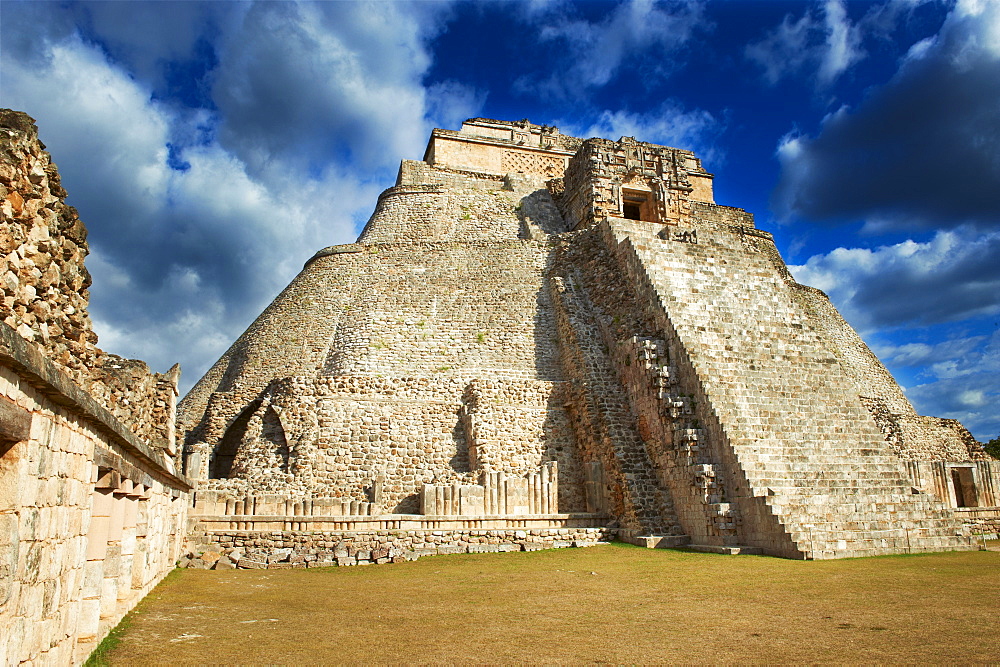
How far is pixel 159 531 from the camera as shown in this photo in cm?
923

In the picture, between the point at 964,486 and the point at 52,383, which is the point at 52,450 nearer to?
the point at 52,383

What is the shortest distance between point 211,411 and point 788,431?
45.3ft

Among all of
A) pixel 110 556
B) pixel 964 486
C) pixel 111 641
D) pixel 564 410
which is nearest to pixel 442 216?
pixel 564 410

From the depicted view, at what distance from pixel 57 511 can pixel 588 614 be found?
4883 millimetres

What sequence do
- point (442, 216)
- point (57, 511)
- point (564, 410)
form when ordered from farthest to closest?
1. point (442, 216)
2. point (564, 410)
3. point (57, 511)

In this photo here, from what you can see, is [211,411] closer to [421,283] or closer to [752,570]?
[421,283]

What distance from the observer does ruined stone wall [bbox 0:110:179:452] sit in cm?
485

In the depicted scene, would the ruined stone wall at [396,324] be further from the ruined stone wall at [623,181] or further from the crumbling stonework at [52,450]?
the crumbling stonework at [52,450]

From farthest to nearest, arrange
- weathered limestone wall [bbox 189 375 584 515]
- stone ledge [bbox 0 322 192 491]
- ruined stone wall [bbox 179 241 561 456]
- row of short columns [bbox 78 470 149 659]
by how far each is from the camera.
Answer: ruined stone wall [bbox 179 241 561 456]
weathered limestone wall [bbox 189 375 584 515]
row of short columns [bbox 78 470 149 659]
stone ledge [bbox 0 322 192 491]

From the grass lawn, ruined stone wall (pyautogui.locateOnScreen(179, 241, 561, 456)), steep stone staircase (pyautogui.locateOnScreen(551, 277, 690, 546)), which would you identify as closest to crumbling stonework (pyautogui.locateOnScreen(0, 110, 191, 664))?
the grass lawn

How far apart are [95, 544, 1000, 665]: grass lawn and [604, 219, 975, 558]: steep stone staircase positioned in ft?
2.91

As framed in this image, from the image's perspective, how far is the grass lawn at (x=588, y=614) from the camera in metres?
5.52

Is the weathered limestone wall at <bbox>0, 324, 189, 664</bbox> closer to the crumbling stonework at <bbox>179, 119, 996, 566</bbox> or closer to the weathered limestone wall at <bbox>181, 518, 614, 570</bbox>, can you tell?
the weathered limestone wall at <bbox>181, 518, 614, 570</bbox>

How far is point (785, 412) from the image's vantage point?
46.3ft
